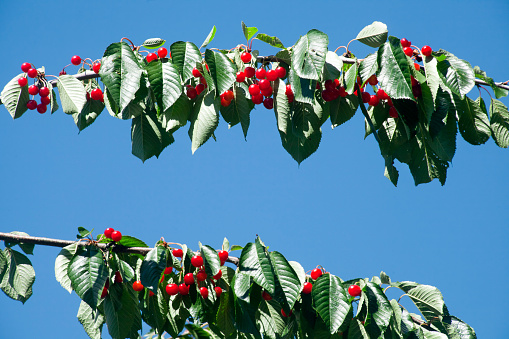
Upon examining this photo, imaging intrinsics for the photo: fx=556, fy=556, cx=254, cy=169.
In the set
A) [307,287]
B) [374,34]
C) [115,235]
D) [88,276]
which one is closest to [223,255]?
[307,287]

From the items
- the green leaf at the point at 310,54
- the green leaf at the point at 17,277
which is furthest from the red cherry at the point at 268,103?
the green leaf at the point at 17,277

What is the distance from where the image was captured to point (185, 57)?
138 inches

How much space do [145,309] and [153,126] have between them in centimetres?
121

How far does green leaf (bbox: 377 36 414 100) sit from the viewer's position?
10.7 feet

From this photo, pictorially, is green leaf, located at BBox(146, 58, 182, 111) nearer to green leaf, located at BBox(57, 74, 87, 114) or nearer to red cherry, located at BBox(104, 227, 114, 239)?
green leaf, located at BBox(57, 74, 87, 114)

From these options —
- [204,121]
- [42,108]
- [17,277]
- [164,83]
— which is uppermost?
[42,108]

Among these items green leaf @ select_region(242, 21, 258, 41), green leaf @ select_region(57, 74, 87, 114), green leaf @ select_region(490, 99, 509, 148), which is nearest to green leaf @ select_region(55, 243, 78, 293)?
green leaf @ select_region(57, 74, 87, 114)

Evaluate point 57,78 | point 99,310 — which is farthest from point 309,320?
point 57,78

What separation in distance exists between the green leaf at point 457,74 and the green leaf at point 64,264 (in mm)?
2611

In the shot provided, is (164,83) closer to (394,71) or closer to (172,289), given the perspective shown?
(172,289)

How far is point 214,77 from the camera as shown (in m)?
3.42

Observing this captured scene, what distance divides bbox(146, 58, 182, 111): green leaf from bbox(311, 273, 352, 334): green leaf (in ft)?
4.63

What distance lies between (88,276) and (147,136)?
3.24 feet

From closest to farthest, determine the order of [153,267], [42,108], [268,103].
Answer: [153,267]
[268,103]
[42,108]
